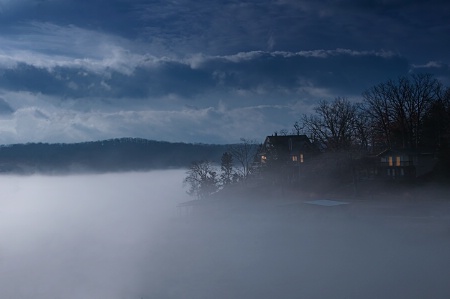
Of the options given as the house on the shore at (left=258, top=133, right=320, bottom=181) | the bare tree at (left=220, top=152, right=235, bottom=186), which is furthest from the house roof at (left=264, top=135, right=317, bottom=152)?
the bare tree at (left=220, top=152, right=235, bottom=186)

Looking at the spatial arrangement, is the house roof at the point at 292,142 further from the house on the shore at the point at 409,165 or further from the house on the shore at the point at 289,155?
the house on the shore at the point at 409,165

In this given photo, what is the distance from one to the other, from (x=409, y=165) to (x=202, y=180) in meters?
28.9

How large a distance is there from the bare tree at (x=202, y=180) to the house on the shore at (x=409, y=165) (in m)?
24.0

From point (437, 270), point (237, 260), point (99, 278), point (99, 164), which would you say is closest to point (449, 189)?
point (437, 270)

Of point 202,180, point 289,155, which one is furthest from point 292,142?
point 202,180

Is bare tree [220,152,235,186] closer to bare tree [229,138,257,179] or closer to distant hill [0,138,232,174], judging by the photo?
bare tree [229,138,257,179]

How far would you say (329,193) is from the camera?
54656 millimetres

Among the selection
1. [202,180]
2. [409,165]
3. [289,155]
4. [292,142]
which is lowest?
[202,180]

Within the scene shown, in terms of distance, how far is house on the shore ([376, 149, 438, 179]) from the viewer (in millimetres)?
53188

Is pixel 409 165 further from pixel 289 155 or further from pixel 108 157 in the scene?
pixel 108 157

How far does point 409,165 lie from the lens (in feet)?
176

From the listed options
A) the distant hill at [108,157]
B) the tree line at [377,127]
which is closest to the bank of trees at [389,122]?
the tree line at [377,127]

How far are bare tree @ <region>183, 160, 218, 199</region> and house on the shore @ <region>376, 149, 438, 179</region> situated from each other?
24.0 metres

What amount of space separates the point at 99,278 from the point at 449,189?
33517 millimetres
